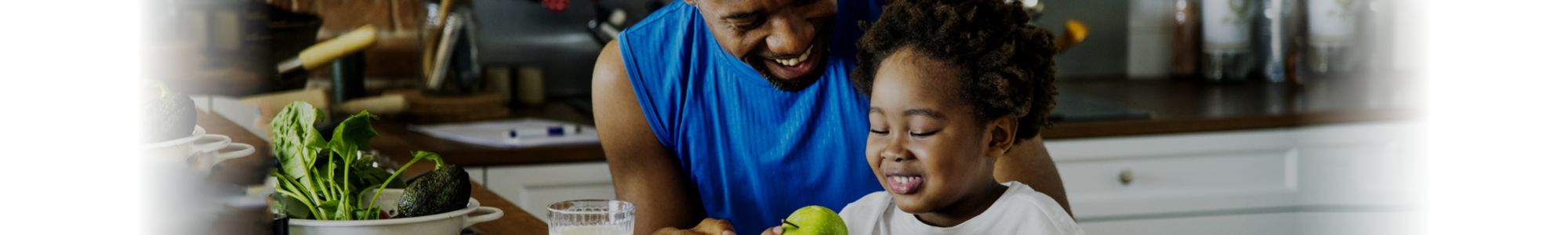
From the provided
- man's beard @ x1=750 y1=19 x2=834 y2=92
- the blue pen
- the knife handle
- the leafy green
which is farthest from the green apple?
the knife handle

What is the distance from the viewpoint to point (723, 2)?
1.07m

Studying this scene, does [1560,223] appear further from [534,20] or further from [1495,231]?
[534,20]

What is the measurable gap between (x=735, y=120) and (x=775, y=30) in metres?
0.24

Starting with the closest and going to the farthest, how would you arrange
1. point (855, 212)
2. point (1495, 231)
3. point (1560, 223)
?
point (855, 212)
point (1560, 223)
point (1495, 231)

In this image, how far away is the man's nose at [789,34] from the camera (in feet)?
3.44

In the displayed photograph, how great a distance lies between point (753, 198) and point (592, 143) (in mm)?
816

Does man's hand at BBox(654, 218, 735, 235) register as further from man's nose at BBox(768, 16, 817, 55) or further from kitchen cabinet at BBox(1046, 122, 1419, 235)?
kitchen cabinet at BBox(1046, 122, 1419, 235)

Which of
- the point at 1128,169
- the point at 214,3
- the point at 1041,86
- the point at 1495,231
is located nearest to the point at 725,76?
the point at 1041,86

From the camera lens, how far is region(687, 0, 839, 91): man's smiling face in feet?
3.44

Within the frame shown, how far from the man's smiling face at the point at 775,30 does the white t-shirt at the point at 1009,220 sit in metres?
0.13

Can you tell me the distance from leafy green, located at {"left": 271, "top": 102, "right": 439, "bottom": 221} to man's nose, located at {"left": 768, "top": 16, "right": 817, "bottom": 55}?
10.7 inches

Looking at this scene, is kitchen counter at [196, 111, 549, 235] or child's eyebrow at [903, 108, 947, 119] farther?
child's eyebrow at [903, 108, 947, 119]

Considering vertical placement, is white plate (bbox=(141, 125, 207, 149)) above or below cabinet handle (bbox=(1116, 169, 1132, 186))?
above

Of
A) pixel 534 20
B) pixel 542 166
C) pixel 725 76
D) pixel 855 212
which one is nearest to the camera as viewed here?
pixel 855 212
